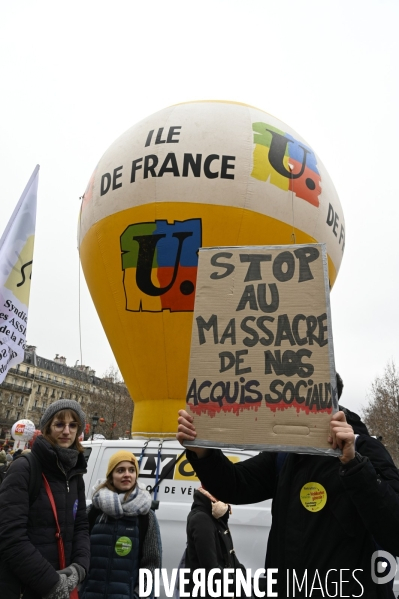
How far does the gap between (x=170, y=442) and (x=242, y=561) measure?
5.07ft

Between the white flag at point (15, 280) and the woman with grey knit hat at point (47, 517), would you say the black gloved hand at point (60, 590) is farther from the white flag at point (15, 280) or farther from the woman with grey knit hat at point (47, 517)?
the white flag at point (15, 280)

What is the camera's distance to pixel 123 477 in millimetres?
3711

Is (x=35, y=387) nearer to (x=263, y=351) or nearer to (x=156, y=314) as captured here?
(x=156, y=314)

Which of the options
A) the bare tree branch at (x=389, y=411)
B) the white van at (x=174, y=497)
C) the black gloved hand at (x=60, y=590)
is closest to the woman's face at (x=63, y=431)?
the black gloved hand at (x=60, y=590)

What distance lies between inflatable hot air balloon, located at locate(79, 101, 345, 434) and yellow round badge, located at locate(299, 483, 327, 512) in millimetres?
6048

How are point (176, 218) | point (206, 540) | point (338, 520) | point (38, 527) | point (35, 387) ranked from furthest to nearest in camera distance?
point (35, 387) < point (176, 218) < point (206, 540) < point (38, 527) < point (338, 520)

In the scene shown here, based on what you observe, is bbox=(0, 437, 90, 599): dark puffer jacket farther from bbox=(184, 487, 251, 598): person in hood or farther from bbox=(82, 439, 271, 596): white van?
bbox=(82, 439, 271, 596): white van

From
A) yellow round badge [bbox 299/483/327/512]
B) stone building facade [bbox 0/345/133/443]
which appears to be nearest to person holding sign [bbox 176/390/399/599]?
yellow round badge [bbox 299/483/327/512]

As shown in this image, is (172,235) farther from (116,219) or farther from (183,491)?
(183,491)

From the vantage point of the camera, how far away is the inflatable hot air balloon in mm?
8148

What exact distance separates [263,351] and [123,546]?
6.77 feet

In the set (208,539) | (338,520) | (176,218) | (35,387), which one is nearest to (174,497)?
(208,539)

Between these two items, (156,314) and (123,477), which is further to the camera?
(156,314)

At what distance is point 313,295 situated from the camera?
2.39 meters
